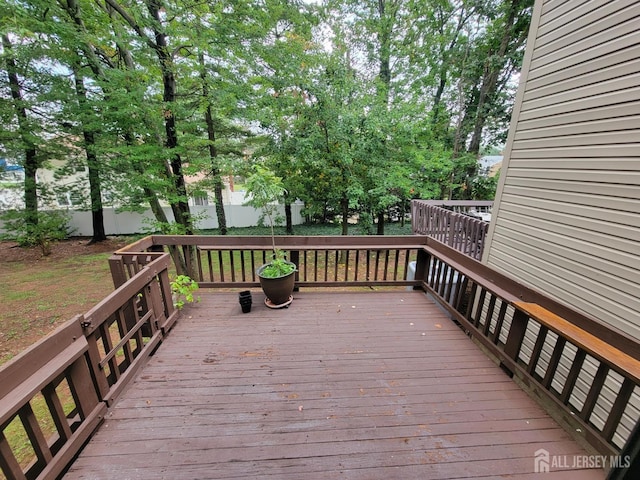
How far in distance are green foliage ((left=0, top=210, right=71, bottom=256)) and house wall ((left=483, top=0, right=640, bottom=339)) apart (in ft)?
40.8

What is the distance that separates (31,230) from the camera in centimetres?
802

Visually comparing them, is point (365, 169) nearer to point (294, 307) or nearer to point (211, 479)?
point (294, 307)

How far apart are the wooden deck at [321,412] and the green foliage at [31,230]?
931 cm

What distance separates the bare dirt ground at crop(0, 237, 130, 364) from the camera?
451 centimetres

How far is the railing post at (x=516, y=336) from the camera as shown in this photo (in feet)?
6.84

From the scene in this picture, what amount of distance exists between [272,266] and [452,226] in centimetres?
367

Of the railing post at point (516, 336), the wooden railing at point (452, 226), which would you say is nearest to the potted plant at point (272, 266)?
the railing post at point (516, 336)

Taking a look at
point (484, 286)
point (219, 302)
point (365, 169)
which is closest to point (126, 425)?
point (219, 302)

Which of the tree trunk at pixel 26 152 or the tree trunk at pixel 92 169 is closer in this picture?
the tree trunk at pixel 92 169

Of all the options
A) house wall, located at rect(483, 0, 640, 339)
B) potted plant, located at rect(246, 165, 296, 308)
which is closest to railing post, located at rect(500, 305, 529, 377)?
house wall, located at rect(483, 0, 640, 339)

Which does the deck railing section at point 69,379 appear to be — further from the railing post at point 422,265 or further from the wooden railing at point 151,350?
the railing post at point 422,265

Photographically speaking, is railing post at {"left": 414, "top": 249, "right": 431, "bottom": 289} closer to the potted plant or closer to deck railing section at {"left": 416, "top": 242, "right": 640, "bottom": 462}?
deck railing section at {"left": 416, "top": 242, "right": 640, "bottom": 462}

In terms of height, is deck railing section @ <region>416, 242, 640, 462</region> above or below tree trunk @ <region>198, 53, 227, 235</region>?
below

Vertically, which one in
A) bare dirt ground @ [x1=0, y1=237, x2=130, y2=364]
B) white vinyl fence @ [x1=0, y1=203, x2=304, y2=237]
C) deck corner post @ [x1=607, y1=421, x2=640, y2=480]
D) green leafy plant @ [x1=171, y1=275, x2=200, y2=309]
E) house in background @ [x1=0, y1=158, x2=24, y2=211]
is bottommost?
bare dirt ground @ [x1=0, y1=237, x2=130, y2=364]
